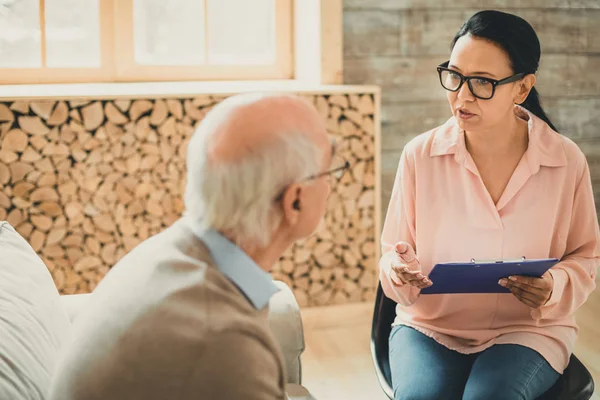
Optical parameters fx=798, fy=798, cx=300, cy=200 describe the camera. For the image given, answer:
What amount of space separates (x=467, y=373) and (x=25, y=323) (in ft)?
3.42

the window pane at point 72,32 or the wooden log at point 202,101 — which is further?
the window pane at point 72,32

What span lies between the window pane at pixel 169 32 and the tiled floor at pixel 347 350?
1406 mm

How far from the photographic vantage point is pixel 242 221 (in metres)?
1.30

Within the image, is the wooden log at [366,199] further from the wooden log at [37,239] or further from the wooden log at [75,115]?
the wooden log at [37,239]

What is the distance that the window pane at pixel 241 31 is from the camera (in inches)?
156

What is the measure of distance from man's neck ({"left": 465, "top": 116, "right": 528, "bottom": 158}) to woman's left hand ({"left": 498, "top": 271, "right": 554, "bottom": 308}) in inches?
14.5

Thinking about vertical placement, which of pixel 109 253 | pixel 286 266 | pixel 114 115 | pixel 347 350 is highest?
pixel 114 115

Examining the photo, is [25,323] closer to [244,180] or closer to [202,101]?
[244,180]

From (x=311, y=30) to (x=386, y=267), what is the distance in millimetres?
1981

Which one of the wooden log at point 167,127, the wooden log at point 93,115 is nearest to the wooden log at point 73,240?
the wooden log at point 93,115

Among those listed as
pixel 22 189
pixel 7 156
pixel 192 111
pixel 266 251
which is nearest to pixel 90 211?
pixel 22 189

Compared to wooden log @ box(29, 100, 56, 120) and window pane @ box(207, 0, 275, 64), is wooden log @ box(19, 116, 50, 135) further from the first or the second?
window pane @ box(207, 0, 275, 64)

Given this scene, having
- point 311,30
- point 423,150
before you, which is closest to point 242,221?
point 423,150

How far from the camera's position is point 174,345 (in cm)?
120
